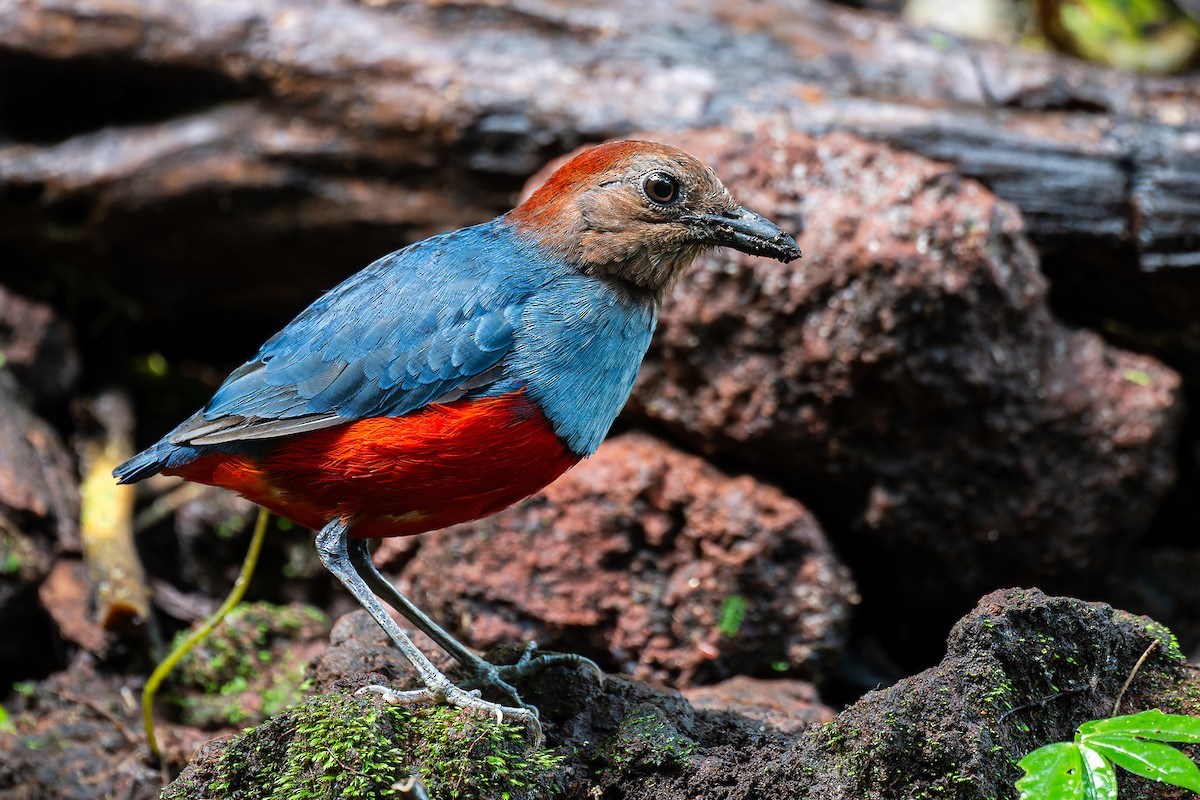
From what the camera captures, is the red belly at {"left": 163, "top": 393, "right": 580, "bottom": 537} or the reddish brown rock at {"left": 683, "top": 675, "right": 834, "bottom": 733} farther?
the reddish brown rock at {"left": 683, "top": 675, "right": 834, "bottom": 733}

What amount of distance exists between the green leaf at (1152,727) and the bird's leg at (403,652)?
5.71 feet

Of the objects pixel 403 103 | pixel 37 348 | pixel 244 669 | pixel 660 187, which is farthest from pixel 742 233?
pixel 37 348

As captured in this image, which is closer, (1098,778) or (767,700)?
(1098,778)

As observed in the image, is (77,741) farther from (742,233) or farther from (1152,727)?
(1152,727)

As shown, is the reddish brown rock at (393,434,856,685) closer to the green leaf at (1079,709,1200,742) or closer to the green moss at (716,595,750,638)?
the green moss at (716,595,750,638)

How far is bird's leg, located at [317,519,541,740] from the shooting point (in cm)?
367

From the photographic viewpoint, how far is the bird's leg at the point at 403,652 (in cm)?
367

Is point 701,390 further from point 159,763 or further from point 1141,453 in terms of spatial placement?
point 159,763

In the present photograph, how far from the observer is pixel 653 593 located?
595 centimetres

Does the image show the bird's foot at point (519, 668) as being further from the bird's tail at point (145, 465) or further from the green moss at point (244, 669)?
the green moss at point (244, 669)

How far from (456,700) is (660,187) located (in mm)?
2032

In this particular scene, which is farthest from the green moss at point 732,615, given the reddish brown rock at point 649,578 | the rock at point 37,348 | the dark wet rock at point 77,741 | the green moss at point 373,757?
the rock at point 37,348

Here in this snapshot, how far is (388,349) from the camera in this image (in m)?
4.05

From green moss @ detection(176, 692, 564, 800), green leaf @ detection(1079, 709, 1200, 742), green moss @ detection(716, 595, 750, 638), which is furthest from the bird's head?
green moss @ detection(716, 595, 750, 638)
